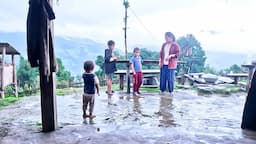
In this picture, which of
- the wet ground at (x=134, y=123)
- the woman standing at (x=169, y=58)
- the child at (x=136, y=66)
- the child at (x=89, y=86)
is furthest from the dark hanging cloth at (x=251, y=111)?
the child at (x=136, y=66)

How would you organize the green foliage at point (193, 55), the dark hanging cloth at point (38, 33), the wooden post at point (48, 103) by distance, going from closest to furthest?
the dark hanging cloth at point (38, 33), the wooden post at point (48, 103), the green foliage at point (193, 55)

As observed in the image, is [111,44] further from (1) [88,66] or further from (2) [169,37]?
(1) [88,66]

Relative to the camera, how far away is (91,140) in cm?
377

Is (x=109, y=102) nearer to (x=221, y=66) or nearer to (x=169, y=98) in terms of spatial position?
(x=169, y=98)

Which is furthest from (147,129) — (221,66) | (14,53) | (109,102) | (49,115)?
(221,66)

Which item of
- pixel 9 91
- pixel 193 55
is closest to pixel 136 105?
pixel 9 91

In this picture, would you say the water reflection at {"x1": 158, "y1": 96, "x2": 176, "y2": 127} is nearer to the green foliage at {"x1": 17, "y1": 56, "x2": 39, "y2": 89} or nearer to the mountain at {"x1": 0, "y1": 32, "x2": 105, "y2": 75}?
the green foliage at {"x1": 17, "y1": 56, "x2": 39, "y2": 89}

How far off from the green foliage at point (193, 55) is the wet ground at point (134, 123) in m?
5.79

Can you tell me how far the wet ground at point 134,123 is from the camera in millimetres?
3861

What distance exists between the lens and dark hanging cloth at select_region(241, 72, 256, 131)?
4.61m

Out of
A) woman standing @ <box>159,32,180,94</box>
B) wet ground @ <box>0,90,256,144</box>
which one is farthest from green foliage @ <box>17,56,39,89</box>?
woman standing @ <box>159,32,180,94</box>

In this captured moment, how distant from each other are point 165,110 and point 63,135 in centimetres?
271

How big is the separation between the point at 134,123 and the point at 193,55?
9.60 m

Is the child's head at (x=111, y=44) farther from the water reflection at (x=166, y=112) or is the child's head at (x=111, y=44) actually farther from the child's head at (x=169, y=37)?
the water reflection at (x=166, y=112)
